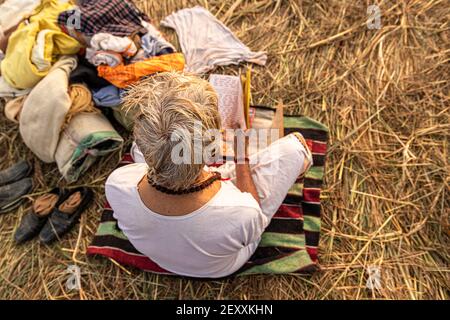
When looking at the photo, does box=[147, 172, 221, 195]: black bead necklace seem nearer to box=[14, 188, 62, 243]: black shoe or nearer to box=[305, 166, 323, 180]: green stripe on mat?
box=[305, 166, 323, 180]: green stripe on mat

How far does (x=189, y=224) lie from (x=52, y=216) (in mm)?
1117

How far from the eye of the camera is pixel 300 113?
A: 6.61 ft

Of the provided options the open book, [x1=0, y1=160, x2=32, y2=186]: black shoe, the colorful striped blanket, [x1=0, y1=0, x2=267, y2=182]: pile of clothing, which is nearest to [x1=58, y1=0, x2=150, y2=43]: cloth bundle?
[x1=0, y1=0, x2=267, y2=182]: pile of clothing

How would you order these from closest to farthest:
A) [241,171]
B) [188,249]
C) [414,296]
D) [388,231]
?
1. [188,249]
2. [241,171]
3. [414,296]
4. [388,231]

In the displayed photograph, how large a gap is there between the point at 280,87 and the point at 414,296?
50.6 inches

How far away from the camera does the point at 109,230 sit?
1798 millimetres

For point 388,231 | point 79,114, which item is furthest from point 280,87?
point 79,114

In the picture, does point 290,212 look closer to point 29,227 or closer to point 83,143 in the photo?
point 83,143

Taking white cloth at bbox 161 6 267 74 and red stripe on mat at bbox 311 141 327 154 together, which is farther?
white cloth at bbox 161 6 267 74

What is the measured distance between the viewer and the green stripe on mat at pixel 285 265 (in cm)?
166

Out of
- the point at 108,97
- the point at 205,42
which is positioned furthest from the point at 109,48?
the point at 205,42

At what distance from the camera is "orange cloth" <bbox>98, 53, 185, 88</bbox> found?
1.79m

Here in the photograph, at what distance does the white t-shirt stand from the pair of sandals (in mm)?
719

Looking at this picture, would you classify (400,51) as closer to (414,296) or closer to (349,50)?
(349,50)
